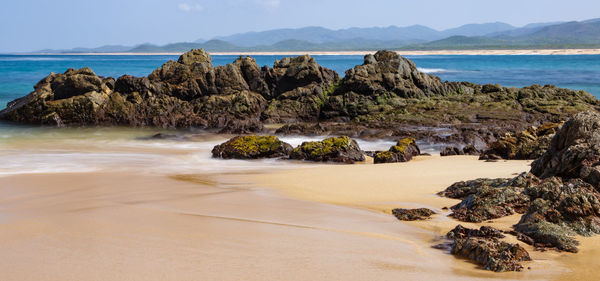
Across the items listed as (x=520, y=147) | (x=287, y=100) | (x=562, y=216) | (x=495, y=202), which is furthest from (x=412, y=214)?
(x=287, y=100)

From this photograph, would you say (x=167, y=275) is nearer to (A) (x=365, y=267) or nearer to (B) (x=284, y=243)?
(B) (x=284, y=243)

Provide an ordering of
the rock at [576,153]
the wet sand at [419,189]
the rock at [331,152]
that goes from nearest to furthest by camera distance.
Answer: the wet sand at [419,189] → the rock at [576,153] → the rock at [331,152]

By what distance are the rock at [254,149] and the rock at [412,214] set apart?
266 inches

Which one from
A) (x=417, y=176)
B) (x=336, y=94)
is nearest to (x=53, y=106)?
(x=336, y=94)

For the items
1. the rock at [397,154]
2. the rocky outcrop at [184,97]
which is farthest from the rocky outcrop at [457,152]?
the rocky outcrop at [184,97]

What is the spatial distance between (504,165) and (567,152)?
3167mm

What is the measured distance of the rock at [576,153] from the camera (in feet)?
22.4

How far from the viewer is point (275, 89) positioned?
24.4m

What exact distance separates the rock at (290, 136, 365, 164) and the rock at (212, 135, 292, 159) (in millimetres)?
418

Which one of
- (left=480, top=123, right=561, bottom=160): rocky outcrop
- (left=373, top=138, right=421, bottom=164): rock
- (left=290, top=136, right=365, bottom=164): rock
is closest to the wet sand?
(left=373, top=138, right=421, bottom=164): rock

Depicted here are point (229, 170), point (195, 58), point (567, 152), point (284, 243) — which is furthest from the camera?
point (195, 58)

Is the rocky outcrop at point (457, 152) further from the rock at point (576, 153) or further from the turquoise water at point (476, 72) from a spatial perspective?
the turquoise water at point (476, 72)

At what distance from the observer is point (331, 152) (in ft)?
41.4

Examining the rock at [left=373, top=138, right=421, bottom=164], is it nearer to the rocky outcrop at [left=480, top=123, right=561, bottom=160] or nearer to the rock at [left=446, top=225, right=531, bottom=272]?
the rocky outcrop at [left=480, top=123, right=561, bottom=160]
